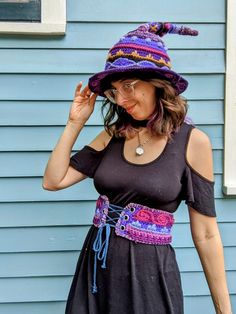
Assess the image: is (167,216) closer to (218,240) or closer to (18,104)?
(218,240)

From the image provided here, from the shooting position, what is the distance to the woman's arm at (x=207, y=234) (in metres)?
1.65

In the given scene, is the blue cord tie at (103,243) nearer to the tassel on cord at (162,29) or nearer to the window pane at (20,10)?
the tassel on cord at (162,29)

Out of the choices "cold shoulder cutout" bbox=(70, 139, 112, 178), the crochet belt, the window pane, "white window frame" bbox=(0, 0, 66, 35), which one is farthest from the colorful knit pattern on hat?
the window pane

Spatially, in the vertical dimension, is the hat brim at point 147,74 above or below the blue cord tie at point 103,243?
above

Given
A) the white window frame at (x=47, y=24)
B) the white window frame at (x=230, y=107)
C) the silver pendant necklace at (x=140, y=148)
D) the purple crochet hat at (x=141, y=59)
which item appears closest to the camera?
the purple crochet hat at (x=141, y=59)

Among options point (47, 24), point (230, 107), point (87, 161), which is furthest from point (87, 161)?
point (230, 107)

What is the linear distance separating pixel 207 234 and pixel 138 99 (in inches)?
20.0

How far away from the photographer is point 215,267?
5.58ft

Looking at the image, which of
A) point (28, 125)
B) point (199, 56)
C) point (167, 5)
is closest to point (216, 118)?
point (199, 56)

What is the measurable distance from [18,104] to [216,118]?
983mm

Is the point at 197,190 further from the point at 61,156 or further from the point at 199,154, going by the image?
the point at 61,156

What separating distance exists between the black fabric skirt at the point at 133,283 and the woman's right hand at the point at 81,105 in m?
0.42

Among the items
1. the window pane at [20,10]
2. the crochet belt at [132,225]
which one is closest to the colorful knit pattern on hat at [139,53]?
the crochet belt at [132,225]

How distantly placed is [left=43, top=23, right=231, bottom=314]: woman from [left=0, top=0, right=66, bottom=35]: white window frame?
2.58 feet
